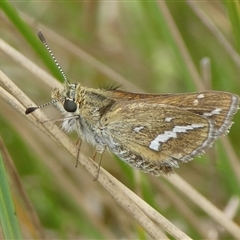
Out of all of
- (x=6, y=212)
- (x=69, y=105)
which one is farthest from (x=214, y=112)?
(x=6, y=212)

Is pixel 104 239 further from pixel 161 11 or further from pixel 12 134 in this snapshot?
pixel 161 11

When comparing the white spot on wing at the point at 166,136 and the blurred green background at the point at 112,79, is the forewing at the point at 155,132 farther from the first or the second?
the blurred green background at the point at 112,79

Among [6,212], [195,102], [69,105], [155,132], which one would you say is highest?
[195,102]

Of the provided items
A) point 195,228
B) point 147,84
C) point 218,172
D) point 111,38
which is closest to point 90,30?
point 111,38

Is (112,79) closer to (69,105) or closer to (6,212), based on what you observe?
(69,105)

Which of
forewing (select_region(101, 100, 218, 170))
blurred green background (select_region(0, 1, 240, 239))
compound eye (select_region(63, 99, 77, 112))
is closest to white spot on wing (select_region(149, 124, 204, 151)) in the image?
forewing (select_region(101, 100, 218, 170))

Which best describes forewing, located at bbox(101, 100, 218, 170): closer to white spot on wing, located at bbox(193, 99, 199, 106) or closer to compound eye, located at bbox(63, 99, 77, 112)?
white spot on wing, located at bbox(193, 99, 199, 106)
